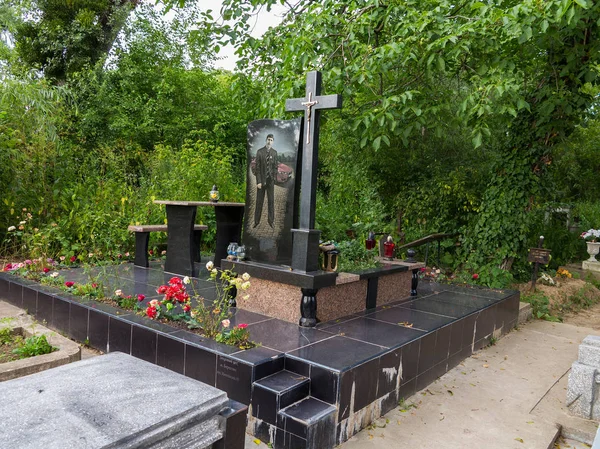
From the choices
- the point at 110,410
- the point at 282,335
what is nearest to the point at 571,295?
the point at 282,335

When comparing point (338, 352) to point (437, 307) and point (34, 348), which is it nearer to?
point (437, 307)

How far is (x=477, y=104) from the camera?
4.96 metres

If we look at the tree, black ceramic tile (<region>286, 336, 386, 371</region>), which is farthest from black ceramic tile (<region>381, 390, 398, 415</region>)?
the tree

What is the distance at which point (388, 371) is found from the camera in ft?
11.4

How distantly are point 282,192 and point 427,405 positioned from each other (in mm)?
2212

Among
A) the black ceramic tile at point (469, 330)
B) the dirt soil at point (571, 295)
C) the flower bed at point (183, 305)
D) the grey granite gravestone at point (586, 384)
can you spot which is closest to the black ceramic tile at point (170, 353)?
the flower bed at point (183, 305)

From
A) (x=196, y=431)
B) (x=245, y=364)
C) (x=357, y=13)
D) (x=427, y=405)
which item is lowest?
(x=427, y=405)

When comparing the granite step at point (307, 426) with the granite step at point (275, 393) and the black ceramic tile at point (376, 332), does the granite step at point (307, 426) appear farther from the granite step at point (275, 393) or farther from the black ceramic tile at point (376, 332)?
the black ceramic tile at point (376, 332)

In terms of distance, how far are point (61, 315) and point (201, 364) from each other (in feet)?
6.82

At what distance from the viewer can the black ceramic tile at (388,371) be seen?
3.41 m

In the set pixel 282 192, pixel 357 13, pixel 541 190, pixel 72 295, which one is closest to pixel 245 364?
pixel 282 192

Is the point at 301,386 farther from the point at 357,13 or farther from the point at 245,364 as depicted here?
the point at 357,13

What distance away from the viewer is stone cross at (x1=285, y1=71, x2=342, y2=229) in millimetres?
4164

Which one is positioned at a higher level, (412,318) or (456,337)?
(412,318)
